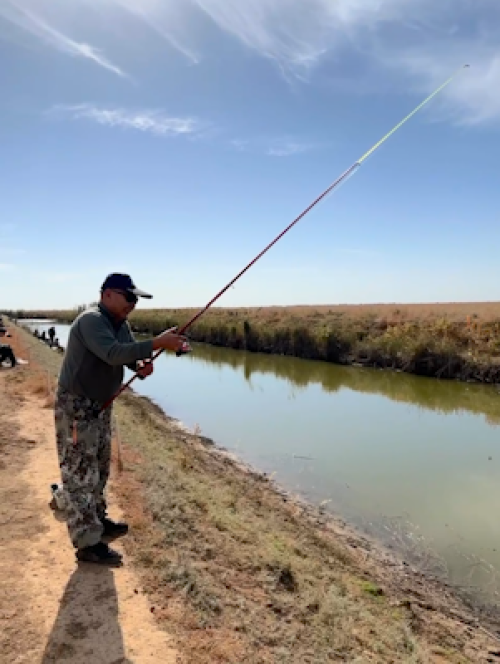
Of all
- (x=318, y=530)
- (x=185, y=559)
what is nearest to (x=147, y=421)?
(x=318, y=530)

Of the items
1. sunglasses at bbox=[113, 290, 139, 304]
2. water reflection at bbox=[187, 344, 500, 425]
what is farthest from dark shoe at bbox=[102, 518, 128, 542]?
water reflection at bbox=[187, 344, 500, 425]

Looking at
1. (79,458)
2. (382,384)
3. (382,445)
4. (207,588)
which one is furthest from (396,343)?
(79,458)

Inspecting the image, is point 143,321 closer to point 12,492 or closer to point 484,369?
point 484,369

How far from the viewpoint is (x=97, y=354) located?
3328 mm

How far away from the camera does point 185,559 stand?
13.7 feet

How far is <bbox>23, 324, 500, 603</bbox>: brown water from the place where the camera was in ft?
23.1

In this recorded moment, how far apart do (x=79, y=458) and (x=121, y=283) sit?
1.18 metres

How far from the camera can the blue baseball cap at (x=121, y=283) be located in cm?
351

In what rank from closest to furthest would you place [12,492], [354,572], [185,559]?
[185,559] < [12,492] < [354,572]

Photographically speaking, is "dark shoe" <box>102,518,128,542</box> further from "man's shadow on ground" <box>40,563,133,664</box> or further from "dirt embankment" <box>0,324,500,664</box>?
"man's shadow on ground" <box>40,563,133,664</box>

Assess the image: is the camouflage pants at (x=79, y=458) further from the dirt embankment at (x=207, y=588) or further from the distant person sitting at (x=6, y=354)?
the distant person sitting at (x=6, y=354)

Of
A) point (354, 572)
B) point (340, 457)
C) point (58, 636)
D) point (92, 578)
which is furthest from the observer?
point (340, 457)

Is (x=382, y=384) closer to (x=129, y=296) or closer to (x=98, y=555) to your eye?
(x=98, y=555)

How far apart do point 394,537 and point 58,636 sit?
16.8ft
